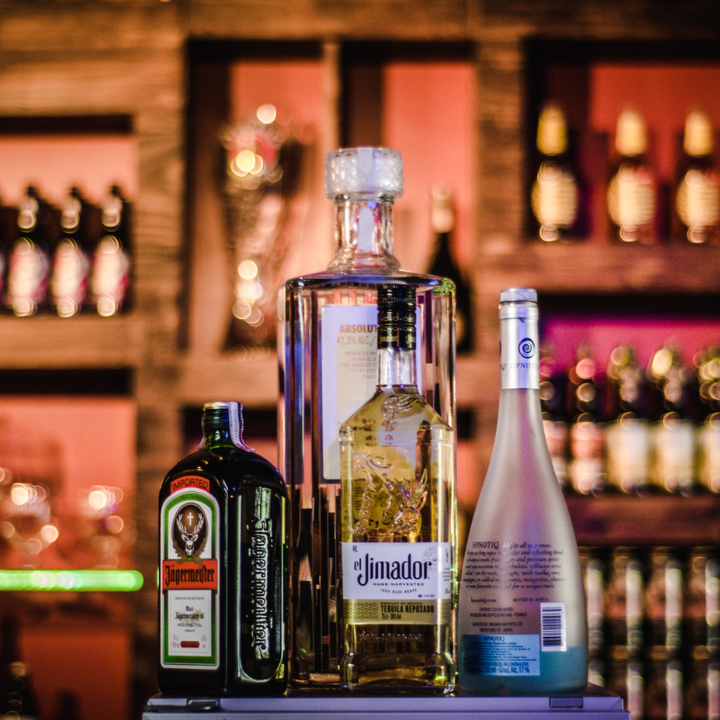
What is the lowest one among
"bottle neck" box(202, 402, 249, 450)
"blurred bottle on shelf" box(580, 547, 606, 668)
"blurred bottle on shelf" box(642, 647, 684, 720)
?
"blurred bottle on shelf" box(642, 647, 684, 720)

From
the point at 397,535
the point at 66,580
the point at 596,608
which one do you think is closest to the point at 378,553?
the point at 397,535

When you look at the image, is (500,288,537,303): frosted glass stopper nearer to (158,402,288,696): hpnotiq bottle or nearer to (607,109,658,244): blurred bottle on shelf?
(158,402,288,696): hpnotiq bottle

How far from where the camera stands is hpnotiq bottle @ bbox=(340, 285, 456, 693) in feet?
1.58

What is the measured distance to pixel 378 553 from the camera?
0.48 meters

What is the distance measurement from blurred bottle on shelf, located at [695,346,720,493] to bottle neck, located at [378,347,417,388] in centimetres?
147

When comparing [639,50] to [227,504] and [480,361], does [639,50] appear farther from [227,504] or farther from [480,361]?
[227,504]

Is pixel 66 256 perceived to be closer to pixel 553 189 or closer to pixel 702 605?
pixel 553 189

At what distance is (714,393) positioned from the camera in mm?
1942

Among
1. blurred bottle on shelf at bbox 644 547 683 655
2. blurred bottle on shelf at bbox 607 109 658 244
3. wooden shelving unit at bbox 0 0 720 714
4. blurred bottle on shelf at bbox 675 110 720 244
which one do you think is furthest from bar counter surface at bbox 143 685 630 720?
blurred bottle on shelf at bbox 675 110 720 244

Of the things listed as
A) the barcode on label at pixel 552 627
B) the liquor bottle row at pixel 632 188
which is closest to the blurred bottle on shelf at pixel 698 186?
the liquor bottle row at pixel 632 188

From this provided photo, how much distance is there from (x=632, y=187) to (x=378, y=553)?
162cm

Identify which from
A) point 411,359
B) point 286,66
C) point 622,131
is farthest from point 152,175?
point 411,359

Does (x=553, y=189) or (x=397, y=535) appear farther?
(x=553, y=189)

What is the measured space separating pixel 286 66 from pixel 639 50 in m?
0.79
